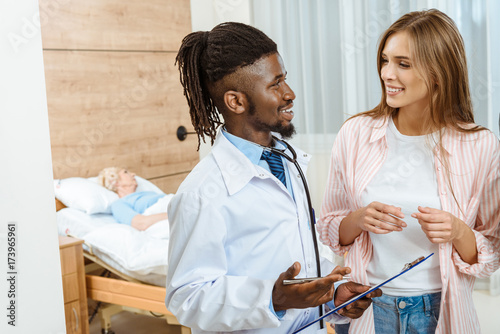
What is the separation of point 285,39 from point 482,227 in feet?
9.24

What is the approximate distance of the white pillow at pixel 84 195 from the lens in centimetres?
291

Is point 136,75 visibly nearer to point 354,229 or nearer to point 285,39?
point 285,39

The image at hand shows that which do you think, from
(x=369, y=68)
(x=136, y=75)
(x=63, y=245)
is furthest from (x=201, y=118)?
(x=136, y=75)

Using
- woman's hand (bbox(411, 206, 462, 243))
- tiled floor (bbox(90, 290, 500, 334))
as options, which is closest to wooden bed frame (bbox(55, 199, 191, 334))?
tiled floor (bbox(90, 290, 500, 334))

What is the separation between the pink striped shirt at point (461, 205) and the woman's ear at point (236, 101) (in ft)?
1.21

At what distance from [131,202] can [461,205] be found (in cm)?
217

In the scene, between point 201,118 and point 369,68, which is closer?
point 201,118

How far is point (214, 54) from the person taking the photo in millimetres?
952

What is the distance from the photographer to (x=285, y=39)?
377 cm

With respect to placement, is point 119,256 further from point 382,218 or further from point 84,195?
point 382,218

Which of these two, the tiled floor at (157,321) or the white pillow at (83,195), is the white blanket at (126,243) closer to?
the white pillow at (83,195)

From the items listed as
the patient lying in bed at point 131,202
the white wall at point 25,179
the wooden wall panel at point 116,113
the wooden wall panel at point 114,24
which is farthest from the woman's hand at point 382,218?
the wooden wall panel at point 114,24

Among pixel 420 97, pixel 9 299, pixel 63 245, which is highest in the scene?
pixel 420 97

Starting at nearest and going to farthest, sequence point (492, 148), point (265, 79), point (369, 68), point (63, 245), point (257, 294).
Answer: point (257, 294), point (265, 79), point (492, 148), point (63, 245), point (369, 68)
